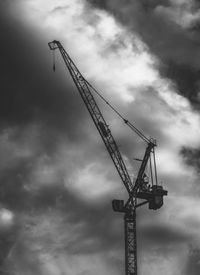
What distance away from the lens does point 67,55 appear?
155250 millimetres

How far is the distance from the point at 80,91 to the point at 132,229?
3647 cm

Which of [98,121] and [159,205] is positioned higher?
[98,121]

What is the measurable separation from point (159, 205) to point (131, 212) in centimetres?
908

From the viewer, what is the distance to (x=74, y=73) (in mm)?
153875

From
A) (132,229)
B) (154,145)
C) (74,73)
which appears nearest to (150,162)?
(154,145)

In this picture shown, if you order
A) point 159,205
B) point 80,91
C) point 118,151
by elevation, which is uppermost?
point 80,91

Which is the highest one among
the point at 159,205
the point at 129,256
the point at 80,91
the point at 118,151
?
the point at 80,91

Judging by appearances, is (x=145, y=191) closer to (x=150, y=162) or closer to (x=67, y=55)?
(x=150, y=162)

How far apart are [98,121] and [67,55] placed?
17751 millimetres

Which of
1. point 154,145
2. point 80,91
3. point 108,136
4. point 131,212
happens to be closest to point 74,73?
point 80,91

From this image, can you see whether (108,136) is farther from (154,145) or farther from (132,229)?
(132,229)

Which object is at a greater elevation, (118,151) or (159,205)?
(118,151)

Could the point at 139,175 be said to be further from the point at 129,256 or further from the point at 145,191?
the point at 129,256

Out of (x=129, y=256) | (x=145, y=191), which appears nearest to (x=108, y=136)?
(x=145, y=191)
